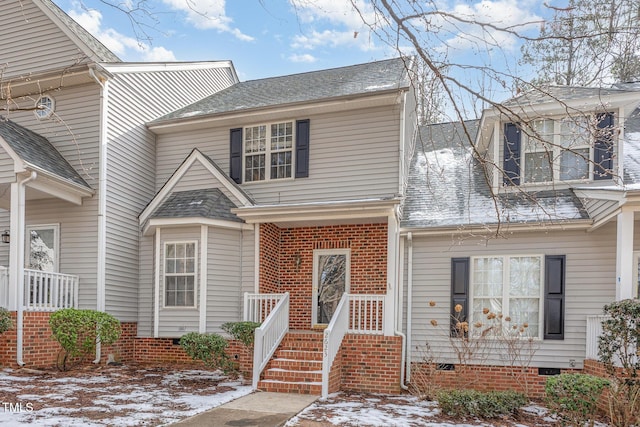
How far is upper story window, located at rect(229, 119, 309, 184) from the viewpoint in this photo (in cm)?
1091

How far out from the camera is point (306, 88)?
1216 cm

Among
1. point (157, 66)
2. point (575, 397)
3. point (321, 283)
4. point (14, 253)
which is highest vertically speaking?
point (157, 66)

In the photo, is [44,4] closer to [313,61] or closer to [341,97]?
[341,97]

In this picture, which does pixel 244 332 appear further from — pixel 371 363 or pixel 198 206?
pixel 198 206

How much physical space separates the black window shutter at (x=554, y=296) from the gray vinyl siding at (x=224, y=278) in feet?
20.4

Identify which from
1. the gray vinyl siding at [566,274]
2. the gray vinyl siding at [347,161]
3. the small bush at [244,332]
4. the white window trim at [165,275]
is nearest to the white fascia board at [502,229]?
the gray vinyl siding at [566,274]

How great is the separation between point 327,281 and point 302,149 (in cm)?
308

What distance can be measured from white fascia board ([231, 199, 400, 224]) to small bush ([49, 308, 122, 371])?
3.34 metres

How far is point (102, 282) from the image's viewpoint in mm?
10172

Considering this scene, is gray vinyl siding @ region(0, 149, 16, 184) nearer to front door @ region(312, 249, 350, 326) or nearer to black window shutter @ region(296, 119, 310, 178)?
Result: black window shutter @ region(296, 119, 310, 178)

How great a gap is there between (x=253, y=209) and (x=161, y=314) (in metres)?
3.10

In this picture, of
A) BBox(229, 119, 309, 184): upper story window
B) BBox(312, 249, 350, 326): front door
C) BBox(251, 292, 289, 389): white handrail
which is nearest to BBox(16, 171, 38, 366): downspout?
BBox(229, 119, 309, 184): upper story window

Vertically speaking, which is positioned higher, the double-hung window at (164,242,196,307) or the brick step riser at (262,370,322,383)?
the double-hung window at (164,242,196,307)

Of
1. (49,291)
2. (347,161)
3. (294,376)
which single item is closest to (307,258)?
(347,161)
